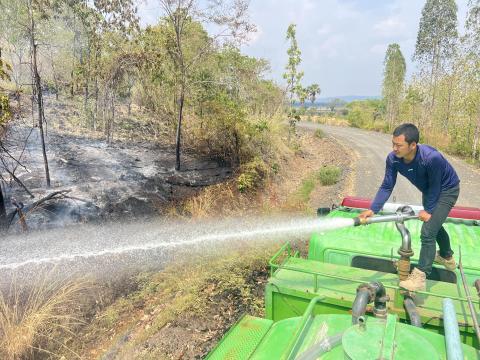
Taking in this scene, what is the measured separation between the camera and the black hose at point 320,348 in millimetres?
2172

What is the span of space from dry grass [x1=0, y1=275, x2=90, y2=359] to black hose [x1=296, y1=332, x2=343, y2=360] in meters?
4.16

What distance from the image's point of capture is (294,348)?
2.38m

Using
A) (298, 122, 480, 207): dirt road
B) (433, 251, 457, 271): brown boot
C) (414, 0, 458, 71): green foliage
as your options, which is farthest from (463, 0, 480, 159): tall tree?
(433, 251, 457, 271): brown boot

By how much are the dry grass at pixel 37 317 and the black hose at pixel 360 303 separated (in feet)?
14.2

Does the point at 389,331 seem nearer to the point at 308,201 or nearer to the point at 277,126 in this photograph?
the point at 308,201

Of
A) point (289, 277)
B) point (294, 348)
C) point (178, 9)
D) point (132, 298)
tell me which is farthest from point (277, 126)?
point (294, 348)

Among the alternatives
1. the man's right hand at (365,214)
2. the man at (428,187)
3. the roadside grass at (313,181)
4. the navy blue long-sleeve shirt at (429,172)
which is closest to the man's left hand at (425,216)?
the man at (428,187)

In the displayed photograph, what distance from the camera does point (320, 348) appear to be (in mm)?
2191

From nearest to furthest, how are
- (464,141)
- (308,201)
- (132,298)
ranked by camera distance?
1. (132,298)
2. (308,201)
3. (464,141)

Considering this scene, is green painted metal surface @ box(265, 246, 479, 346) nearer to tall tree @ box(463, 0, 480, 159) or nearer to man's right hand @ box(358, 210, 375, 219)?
man's right hand @ box(358, 210, 375, 219)

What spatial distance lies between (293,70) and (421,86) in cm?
1515

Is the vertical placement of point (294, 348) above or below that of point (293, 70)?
below

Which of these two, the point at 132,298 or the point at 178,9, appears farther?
the point at 178,9

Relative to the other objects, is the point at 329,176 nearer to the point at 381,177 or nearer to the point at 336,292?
the point at 381,177
